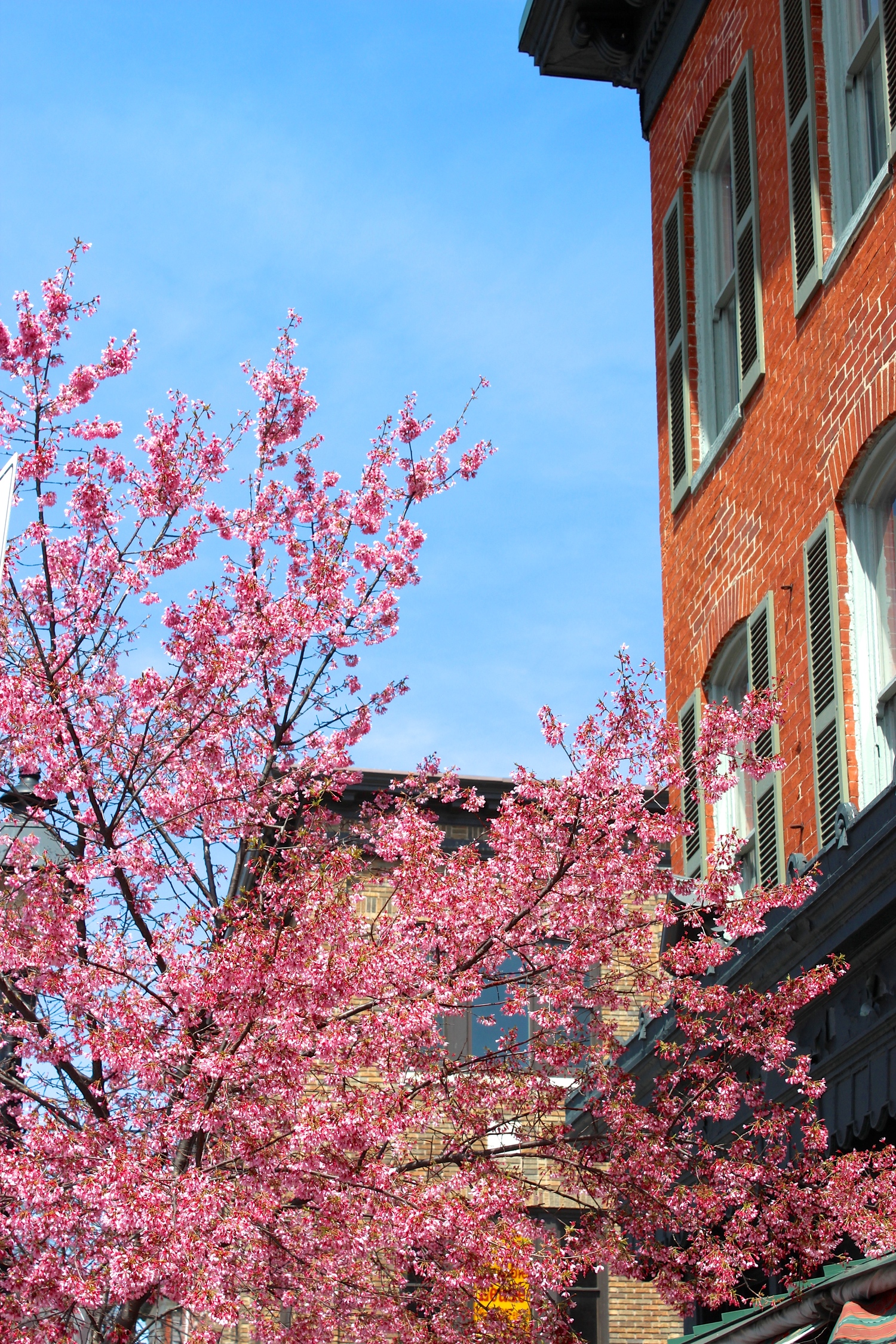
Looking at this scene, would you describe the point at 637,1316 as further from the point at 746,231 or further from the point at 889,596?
the point at 746,231

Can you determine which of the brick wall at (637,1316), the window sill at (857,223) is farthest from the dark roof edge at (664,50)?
the brick wall at (637,1316)

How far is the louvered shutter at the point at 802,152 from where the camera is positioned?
1245cm

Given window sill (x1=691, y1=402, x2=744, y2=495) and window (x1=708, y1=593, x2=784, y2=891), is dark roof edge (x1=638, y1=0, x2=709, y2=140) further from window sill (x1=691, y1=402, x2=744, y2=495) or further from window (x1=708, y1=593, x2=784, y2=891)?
window (x1=708, y1=593, x2=784, y2=891)

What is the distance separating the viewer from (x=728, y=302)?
14.9 meters

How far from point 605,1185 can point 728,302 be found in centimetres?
823

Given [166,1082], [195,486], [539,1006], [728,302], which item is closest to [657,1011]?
[539,1006]

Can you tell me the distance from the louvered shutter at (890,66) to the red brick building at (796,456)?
0.07 ft

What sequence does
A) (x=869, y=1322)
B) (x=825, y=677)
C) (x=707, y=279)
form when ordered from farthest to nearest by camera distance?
(x=707, y=279), (x=825, y=677), (x=869, y=1322)

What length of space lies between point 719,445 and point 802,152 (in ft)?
8.40

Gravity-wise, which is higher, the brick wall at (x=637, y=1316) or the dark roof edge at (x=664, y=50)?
the dark roof edge at (x=664, y=50)

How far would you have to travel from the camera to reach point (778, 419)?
42.7ft

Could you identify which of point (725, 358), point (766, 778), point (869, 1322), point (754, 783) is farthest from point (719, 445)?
point (869, 1322)

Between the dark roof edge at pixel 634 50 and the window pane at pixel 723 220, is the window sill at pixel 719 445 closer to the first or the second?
the window pane at pixel 723 220

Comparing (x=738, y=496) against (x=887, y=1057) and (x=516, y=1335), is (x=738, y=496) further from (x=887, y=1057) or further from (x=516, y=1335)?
(x=516, y=1335)
